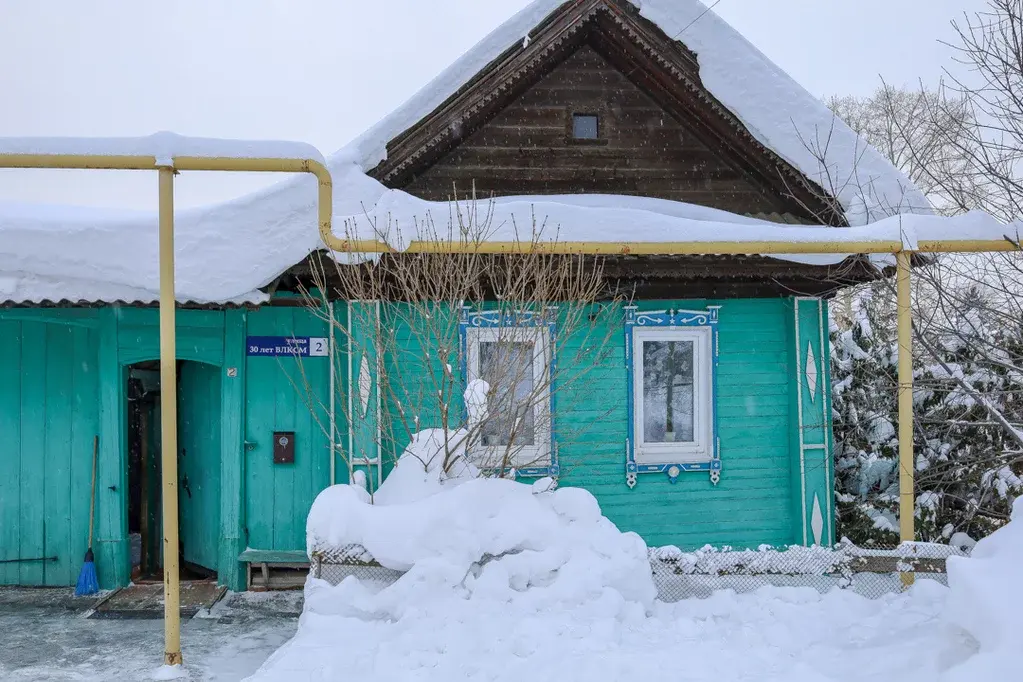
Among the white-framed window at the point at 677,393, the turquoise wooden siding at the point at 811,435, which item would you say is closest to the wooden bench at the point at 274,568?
the white-framed window at the point at 677,393

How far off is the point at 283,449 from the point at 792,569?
4.56 m

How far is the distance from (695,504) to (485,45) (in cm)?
487

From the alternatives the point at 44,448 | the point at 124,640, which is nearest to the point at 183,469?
the point at 44,448

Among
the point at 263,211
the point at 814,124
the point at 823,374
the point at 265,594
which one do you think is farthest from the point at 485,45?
the point at 265,594

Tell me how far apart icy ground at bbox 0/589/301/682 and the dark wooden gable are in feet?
13.4

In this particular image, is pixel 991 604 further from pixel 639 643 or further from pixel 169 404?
pixel 169 404

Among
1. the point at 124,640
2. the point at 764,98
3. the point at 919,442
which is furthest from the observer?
the point at 919,442

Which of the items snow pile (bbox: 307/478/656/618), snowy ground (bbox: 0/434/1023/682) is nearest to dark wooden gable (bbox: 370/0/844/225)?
snowy ground (bbox: 0/434/1023/682)

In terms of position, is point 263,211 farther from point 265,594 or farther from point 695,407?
point 695,407

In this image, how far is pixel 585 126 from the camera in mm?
8148

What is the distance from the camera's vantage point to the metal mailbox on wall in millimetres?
7477

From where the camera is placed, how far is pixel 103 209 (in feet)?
28.3

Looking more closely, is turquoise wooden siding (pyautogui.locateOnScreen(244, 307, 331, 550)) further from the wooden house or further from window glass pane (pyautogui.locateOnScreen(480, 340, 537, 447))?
window glass pane (pyautogui.locateOnScreen(480, 340, 537, 447))

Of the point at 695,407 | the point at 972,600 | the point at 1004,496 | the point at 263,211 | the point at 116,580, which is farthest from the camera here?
the point at 1004,496
